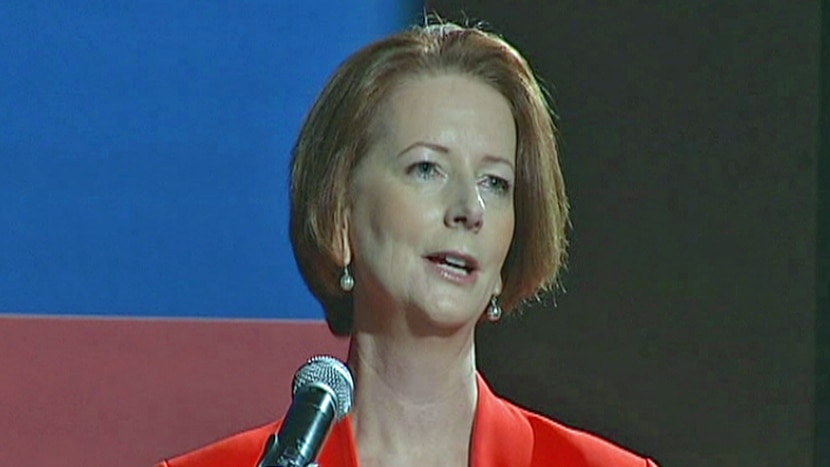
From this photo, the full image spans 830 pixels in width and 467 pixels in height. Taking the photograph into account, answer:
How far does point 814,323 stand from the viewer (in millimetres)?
2332

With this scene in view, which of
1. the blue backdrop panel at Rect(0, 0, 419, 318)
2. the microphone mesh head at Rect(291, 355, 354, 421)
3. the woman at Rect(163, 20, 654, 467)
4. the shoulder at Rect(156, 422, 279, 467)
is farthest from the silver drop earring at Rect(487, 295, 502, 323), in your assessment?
the microphone mesh head at Rect(291, 355, 354, 421)

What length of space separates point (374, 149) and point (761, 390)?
0.89 meters

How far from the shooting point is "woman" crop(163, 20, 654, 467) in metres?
1.78

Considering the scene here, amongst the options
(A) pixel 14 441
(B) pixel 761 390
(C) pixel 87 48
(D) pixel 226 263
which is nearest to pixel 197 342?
(D) pixel 226 263

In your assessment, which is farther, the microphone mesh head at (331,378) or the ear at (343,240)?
the ear at (343,240)

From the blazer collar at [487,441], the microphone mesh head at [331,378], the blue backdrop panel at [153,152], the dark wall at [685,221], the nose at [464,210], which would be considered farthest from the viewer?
the dark wall at [685,221]

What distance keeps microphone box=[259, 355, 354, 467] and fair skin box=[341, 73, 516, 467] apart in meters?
0.44

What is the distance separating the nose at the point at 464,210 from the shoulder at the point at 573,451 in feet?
1.10

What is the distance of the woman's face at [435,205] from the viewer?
1.76 metres

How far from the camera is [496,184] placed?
1.84 m

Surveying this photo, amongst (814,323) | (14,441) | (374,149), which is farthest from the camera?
(814,323)

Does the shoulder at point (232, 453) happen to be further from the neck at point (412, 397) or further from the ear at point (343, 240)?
the ear at point (343, 240)

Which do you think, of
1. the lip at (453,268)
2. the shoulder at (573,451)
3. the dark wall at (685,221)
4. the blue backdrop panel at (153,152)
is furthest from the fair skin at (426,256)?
the dark wall at (685,221)

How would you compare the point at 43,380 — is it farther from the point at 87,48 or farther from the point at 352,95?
the point at 352,95
